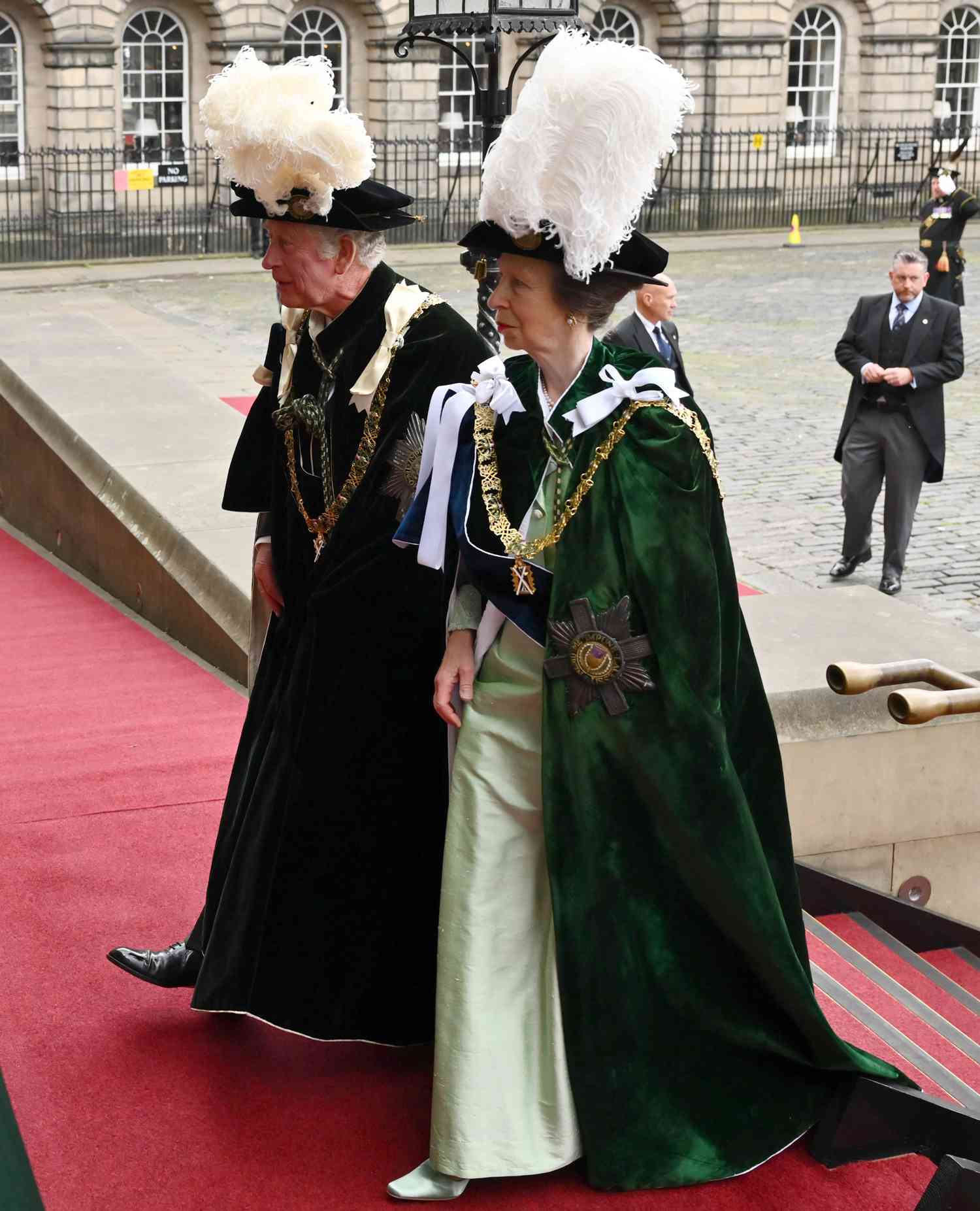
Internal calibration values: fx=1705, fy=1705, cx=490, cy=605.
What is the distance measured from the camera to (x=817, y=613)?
16.9ft

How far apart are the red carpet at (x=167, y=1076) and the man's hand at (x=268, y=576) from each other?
0.89 m

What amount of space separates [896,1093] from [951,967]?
1964 mm

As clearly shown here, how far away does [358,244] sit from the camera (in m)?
3.41

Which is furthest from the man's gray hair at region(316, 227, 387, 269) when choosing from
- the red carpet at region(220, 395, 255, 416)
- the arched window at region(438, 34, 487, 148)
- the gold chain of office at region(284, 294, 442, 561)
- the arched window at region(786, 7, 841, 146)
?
the arched window at region(786, 7, 841, 146)

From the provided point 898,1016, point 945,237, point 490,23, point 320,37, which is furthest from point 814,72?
point 898,1016

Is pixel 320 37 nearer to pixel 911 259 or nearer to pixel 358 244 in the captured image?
pixel 911 259

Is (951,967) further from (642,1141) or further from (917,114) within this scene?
(917,114)

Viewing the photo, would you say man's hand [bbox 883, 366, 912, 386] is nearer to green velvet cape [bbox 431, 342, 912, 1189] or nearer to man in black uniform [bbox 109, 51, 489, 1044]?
man in black uniform [bbox 109, 51, 489, 1044]

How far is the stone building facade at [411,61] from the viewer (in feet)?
81.6

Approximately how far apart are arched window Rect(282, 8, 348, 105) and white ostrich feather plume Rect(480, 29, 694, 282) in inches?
983

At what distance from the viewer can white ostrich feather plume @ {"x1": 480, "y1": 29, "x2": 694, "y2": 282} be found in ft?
9.19

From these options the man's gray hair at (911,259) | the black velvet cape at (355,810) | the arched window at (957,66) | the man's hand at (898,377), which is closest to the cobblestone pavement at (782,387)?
the man's hand at (898,377)

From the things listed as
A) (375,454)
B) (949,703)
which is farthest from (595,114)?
(949,703)

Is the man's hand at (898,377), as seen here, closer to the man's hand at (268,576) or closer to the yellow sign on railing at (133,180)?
the man's hand at (268,576)
